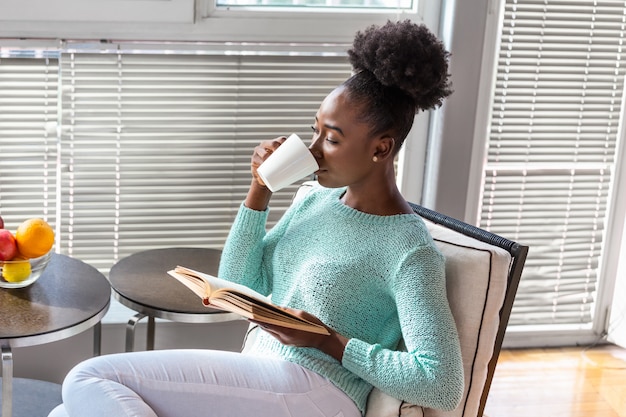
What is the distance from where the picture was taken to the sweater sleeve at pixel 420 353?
5.20 feet

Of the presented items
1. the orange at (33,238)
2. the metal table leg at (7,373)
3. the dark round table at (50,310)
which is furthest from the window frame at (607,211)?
the metal table leg at (7,373)

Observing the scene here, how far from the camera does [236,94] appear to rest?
2525mm

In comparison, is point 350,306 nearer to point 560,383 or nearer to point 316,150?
point 316,150

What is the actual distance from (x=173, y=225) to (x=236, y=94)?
40 cm

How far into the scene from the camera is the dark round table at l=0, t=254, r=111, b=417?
1.82 meters

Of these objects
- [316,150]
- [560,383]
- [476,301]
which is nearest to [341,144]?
[316,150]

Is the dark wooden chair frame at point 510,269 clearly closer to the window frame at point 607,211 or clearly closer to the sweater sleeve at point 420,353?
the sweater sleeve at point 420,353

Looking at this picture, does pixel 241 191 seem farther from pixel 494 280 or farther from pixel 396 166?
pixel 494 280

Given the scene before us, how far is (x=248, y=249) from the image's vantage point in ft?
6.14

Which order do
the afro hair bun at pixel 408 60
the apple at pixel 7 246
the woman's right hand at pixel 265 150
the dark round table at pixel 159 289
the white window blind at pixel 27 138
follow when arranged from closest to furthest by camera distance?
1. the afro hair bun at pixel 408 60
2. the woman's right hand at pixel 265 150
3. the apple at pixel 7 246
4. the dark round table at pixel 159 289
5. the white window blind at pixel 27 138

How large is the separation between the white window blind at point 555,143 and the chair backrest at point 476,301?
1.08 metres

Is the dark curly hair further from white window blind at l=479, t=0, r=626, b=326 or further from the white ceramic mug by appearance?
white window blind at l=479, t=0, r=626, b=326

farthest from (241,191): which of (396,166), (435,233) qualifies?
(435,233)

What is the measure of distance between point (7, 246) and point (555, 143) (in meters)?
1.66
